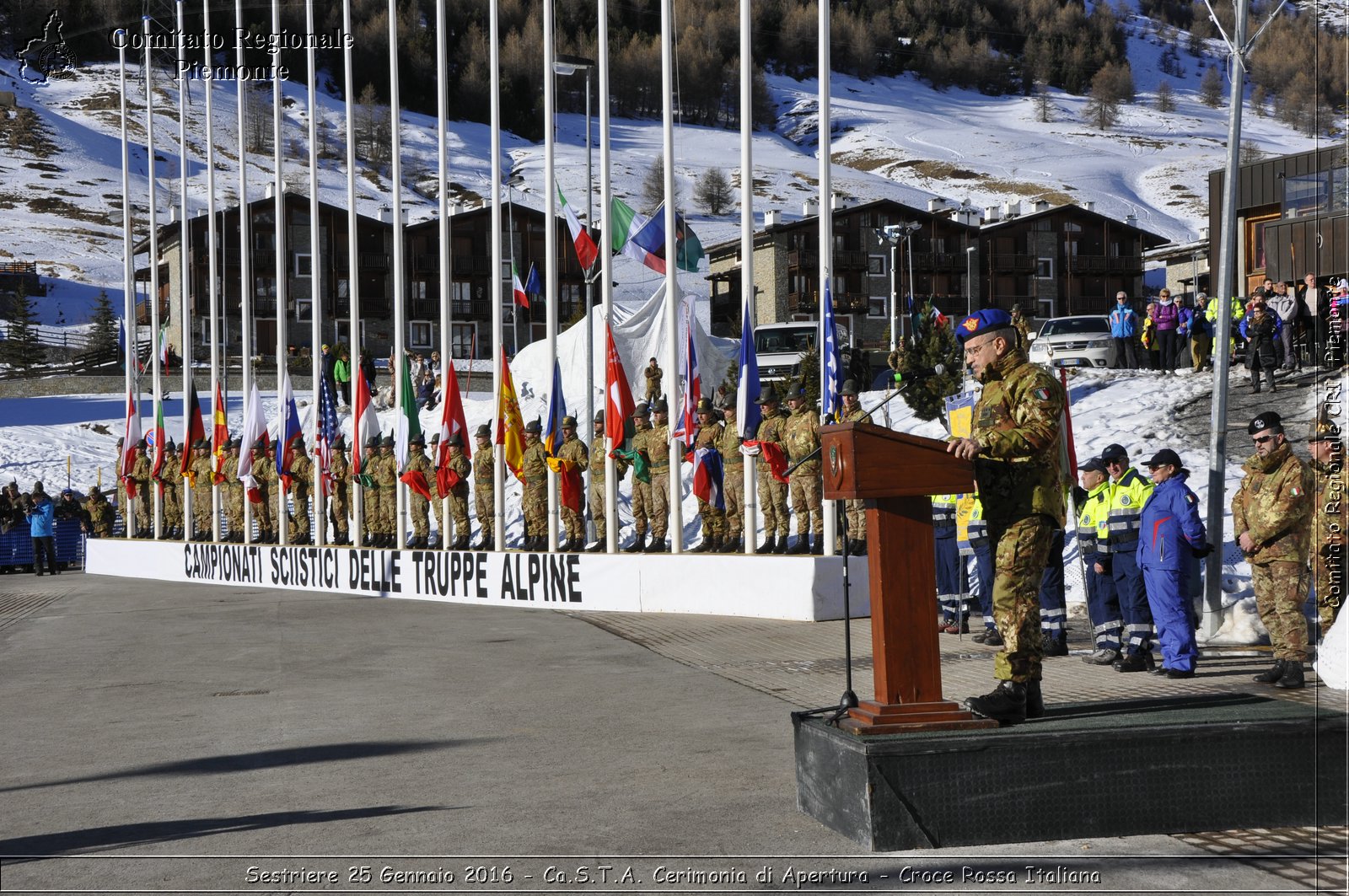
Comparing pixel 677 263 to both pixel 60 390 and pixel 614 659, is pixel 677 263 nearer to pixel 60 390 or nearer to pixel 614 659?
pixel 614 659

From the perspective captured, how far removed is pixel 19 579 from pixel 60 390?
27783mm

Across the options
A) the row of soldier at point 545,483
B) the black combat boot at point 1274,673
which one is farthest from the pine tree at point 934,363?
the black combat boot at point 1274,673

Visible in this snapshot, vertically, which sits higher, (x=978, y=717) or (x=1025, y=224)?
(x=1025, y=224)

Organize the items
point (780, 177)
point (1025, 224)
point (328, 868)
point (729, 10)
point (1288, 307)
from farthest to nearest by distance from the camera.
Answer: point (729, 10)
point (780, 177)
point (1025, 224)
point (1288, 307)
point (328, 868)

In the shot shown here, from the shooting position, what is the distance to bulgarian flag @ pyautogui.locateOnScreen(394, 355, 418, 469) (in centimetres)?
2344

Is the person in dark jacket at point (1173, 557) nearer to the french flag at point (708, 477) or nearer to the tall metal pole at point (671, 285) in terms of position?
the tall metal pole at point (671, 285)

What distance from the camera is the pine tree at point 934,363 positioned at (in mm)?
27031

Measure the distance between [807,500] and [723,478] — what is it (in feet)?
4.64

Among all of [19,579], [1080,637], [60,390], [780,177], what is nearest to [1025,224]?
[780,177]

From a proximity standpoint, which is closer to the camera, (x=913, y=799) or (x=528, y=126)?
(x=913, y=799)

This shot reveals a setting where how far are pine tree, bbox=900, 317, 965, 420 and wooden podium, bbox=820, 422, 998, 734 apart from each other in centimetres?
1775

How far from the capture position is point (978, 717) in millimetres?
6234

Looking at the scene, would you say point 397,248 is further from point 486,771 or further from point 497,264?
point 486,771

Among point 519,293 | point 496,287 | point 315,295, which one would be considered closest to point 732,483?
point 496,287
